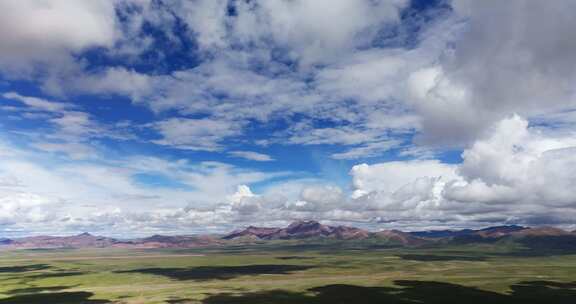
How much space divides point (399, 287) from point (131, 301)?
115m

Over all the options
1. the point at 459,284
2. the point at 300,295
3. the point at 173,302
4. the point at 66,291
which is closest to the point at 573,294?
the point at 459,284

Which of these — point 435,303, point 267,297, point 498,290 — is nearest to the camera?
point 435,303

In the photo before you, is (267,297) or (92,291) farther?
(92,291)

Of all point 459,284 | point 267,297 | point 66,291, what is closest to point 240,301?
point 267,297

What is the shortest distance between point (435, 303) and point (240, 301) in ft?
231

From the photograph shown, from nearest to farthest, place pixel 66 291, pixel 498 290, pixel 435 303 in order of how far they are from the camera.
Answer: pixel 435 303
pixel 498 290
pixel 66 291

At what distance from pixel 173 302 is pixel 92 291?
196 feet

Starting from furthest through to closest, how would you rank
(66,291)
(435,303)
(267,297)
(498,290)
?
1. (66,291)
2. (498,290)
3. (267,297)
4. (435,303)

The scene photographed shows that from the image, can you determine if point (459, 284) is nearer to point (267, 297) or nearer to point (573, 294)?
point (573, 294)

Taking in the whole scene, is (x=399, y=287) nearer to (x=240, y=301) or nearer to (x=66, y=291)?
(x=240, y=301)

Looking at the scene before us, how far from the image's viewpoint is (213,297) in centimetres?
16600

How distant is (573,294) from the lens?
16788cm

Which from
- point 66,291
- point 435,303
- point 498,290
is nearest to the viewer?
point 435,303

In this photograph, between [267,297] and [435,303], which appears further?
[267,297]
